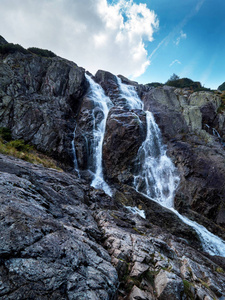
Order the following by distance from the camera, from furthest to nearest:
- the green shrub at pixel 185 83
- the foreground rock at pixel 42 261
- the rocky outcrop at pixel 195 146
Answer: the green shrub at pixel 185 83 → the rocky outcrop at pixel 195 146 → the foreground rock at pixel 42 261

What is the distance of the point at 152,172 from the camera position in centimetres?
2031

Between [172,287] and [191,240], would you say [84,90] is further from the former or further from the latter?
[172,287]

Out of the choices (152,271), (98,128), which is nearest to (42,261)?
(152,271)

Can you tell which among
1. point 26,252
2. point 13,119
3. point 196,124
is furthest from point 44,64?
point 26,252

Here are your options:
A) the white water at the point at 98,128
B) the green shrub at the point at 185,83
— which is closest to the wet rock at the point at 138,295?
the white water at the point at 98,128

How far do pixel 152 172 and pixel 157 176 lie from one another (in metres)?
0.82

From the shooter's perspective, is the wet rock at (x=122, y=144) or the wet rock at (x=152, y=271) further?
the wet rock at (x=122, y=144)

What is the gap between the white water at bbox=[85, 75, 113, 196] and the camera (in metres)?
20.0

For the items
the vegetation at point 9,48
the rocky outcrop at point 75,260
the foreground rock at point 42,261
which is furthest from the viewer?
the vegetation at point 9,48

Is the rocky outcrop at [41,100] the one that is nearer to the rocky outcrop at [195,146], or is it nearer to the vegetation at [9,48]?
the vegetation at [9,48]

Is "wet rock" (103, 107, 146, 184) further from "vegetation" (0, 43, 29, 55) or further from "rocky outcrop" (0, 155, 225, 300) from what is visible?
"vegetation" (0, 43, 29, 55)

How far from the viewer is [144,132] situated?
2402 cm

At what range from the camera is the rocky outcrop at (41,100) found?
21875 millimetres

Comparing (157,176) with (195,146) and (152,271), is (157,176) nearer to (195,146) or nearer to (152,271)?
(195,146)
